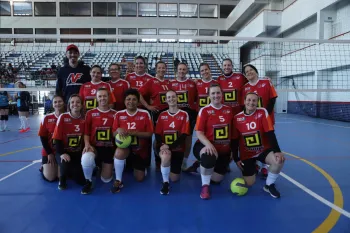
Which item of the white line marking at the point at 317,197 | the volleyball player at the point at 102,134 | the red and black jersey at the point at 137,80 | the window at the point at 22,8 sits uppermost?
the window at the point at 22,8

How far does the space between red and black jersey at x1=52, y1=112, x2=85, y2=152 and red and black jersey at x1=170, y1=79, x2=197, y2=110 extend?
1.57 m

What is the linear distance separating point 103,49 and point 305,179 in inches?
791

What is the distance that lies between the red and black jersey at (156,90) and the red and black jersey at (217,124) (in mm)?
1043

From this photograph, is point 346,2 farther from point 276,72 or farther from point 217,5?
point 217,5

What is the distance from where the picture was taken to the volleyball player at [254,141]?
3.21 metres

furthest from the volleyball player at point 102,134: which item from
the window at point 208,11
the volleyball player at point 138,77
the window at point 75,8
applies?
the window at point 75,8

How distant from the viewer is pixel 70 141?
3648 millimetres

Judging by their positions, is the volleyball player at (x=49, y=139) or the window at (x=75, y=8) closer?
the volleyball player at (x=49, y=139)

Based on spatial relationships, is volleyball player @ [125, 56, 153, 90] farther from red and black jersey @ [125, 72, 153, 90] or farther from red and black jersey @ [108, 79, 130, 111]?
red and black jersey @ [108, 79, 130, 111]

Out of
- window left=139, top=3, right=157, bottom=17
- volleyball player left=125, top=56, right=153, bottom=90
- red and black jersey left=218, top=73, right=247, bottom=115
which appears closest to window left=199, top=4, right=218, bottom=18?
window left=139, top=3, right=157, bottom=17

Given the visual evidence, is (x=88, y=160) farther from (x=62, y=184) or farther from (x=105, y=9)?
(x=105, y=9)

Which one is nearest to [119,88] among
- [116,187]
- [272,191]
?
[116,187]

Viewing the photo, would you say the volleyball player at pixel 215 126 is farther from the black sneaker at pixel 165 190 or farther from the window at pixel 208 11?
the window at pixel 208 11

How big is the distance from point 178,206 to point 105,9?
2361 cm
